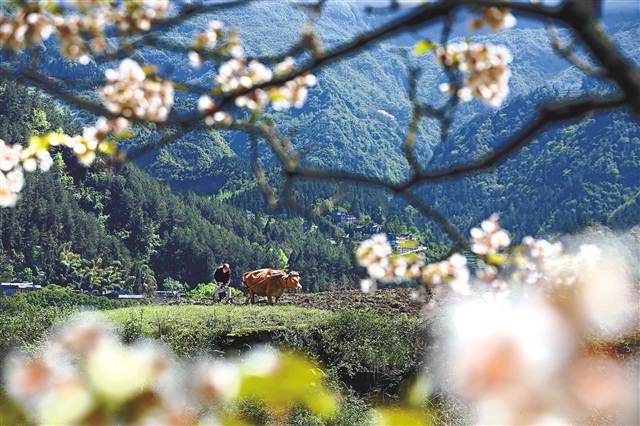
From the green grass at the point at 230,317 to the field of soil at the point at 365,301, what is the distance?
1.28m

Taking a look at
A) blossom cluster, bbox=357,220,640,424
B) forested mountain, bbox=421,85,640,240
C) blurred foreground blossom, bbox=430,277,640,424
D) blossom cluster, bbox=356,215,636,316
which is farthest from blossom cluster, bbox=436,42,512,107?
forested mountain, bbox=421,85,640,240

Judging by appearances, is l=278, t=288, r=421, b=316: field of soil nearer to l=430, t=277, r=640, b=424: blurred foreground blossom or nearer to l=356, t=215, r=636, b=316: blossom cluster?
l=356, t=215, r=636, b=316: blossom cluster

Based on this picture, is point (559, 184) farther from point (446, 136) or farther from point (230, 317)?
point (446, 136)

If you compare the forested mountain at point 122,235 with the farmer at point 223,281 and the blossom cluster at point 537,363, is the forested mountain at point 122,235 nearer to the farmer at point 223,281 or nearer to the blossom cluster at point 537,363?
the farmer at point 223,281

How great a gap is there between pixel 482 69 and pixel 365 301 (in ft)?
44.7

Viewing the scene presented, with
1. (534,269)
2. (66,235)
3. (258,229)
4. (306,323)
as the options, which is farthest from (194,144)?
(534,269)

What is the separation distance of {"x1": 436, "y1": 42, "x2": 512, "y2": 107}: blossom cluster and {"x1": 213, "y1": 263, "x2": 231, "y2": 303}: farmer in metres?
15.1

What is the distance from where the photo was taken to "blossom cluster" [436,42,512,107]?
9.26ft

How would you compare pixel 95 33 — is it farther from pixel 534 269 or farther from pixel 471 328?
pixel 471 328

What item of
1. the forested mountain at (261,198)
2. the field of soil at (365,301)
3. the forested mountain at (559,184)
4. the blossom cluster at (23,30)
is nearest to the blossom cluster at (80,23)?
the blossom cluster at (23,30)

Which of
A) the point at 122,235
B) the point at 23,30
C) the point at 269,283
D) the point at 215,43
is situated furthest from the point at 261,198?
the point at 23,30

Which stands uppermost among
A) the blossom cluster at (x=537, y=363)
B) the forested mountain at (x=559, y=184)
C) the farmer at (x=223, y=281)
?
the blossom cluster at (x=537, y=363)

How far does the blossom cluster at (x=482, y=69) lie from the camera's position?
9.26ft

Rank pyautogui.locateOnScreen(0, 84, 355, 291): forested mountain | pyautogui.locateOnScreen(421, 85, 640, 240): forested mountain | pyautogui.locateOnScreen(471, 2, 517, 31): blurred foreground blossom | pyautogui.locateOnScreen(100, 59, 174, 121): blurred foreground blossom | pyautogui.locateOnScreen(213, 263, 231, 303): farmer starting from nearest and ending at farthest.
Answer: pyautogui.locateOnScreen(471, 2, 517, 31): blurred foreground blossom
pyautogui.locateOnScreen(100, 59, 174, 121): blurred foreground blossom
pyautogui.locateOnScreen(213, 263, 231, 303): farmer
pyautogui.locateOnScreen(0, 84, 355, 291): forested mountain
pyautogui.locateOnScreen(421, 85, 640, 240): forested mountain
